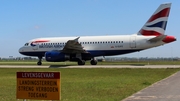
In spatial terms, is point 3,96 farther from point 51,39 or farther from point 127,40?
point 51,39

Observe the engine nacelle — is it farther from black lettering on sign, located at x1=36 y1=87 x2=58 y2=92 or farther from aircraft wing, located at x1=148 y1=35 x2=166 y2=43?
black lettering on sign, located at x1=36 y1=87 x2=58 y2=92

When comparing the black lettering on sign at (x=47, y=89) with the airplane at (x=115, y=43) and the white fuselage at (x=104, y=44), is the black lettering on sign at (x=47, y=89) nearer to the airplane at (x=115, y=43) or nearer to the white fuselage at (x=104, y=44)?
the airplane at (x=115, y=43)

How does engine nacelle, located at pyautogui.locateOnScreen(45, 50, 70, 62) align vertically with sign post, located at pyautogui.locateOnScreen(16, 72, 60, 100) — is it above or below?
below

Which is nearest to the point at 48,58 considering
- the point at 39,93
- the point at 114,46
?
the point at 114,46

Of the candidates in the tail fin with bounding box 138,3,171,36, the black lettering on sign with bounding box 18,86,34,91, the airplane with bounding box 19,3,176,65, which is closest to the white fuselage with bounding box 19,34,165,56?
the airplane with bounding box 19,3,176,65

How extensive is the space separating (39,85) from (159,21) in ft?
109

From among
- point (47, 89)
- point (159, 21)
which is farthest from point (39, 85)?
point (159, 21)

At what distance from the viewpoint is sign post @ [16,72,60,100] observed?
7785 mm

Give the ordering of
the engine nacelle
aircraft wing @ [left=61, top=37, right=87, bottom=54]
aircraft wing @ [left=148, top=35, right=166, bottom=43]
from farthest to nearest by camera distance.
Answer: the engine nacelle < aircraft wing @ [left=61, top=37, right=87, bottom=54] < aircraft wing @ [left=148, top=35, right=166, bottom=43]

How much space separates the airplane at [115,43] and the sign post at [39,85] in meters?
29.2

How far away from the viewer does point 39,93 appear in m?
7.97

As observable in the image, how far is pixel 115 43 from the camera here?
4003 cm

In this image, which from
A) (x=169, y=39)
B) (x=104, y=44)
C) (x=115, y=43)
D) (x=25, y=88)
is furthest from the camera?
(x=104, y=44)

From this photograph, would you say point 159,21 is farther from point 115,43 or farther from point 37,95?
point 37,95
